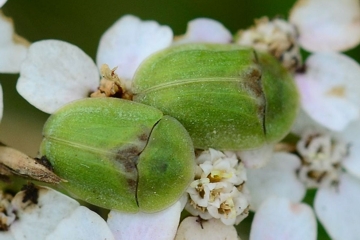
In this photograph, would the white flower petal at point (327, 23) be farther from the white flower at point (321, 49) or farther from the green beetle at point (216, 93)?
the green beetle at point (216, 93)

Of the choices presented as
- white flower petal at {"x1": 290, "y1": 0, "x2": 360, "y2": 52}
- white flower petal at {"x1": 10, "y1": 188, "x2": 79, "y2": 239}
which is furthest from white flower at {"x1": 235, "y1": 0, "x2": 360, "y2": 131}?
white flower petal at {"x1": 10, "y1": 188, "x2": 79, "y2": 239}

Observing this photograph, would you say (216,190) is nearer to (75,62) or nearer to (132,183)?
(132,183)

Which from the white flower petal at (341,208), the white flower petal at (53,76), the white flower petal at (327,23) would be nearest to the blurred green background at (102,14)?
the white flower petal at (327,23)

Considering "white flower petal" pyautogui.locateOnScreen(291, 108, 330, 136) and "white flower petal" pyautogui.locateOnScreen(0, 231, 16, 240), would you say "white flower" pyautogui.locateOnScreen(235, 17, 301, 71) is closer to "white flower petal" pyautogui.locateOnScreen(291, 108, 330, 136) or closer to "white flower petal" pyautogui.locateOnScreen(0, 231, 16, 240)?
"white flower petal" pyautogui.locateOnScreen(291, 108, 330, 136)

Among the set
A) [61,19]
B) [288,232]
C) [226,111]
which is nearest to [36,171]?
[226,111]

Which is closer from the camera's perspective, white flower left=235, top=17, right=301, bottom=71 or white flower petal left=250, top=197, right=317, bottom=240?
white flower petal left=250, top=197, right=317, bottom=240
